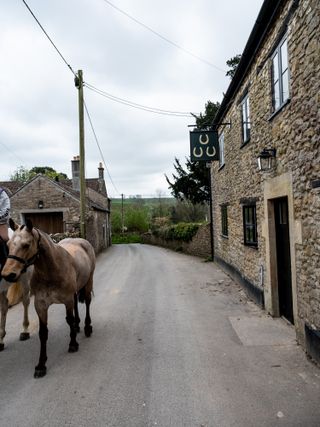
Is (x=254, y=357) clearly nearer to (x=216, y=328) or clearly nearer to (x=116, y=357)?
(x=216, y=328)

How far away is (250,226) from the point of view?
8.43 m

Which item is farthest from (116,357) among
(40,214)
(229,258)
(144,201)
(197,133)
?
(144,201)

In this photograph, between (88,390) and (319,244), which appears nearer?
(88,390)

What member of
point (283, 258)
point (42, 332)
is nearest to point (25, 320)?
point (42, 332)

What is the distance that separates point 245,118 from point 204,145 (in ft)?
8.71

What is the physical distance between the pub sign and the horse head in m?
7.94

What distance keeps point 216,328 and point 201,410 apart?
2.67 m

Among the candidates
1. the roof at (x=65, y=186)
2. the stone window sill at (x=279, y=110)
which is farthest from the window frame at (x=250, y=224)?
the roof at (x=65, y=186)

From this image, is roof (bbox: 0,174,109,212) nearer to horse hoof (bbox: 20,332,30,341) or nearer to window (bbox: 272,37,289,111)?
horse hoof (bbox: 20,332,30,341)

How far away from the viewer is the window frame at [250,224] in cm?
798

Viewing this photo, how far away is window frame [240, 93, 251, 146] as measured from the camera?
8.23 metres

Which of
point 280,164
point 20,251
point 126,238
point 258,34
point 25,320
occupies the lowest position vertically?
point 126,238

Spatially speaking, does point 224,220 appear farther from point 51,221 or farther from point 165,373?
point 51,221

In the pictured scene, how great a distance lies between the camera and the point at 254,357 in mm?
4551
